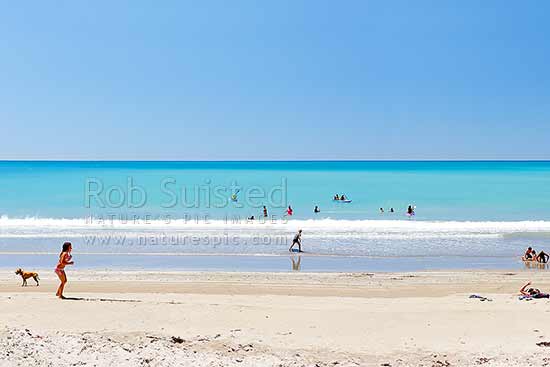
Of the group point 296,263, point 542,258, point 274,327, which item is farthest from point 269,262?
point 274,327

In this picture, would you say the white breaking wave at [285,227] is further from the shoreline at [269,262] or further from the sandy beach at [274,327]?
the sandy beach at [274,327]

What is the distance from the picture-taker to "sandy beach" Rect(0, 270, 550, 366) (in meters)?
8.01

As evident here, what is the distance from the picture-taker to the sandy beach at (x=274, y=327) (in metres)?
8.01

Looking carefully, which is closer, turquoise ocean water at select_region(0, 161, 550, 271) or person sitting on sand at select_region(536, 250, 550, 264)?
person sitting on sand at select_region(536, 250, 550, 264)

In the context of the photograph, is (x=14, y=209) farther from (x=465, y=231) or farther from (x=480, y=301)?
(x=480, y=301)

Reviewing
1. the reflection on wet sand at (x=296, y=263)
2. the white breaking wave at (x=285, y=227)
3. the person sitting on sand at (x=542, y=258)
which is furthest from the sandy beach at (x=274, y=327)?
Answer: the white breaking wave at (x=285, y=227)

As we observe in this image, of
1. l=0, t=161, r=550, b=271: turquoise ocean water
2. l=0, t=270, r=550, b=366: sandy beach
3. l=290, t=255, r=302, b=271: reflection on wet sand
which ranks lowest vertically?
l=0, t=270, r=550, b=366: sandy beach

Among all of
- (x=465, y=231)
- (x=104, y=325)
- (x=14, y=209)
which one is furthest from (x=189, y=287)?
(x=14, y=209)

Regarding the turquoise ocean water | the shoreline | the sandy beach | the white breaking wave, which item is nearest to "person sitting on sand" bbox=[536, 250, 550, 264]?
the shoreline

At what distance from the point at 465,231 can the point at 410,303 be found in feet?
62.5

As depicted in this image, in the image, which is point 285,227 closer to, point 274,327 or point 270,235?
point 270,235

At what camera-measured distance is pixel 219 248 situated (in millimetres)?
23688

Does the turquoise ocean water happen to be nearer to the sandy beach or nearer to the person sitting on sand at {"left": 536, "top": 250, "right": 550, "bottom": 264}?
the person sitting on sand at {"left": 536, "top": 250, "right": 550, "bottom": 264}

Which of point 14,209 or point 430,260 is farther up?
point 14,209
